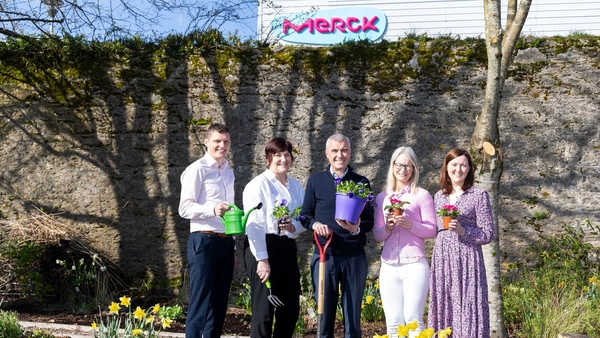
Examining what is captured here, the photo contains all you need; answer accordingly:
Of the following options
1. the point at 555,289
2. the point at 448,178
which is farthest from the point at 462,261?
the point at 555,289

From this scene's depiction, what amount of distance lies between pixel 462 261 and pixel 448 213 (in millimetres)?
372

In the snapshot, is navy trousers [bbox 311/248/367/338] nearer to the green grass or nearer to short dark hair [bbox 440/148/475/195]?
short dark hair [bbox 440/148/475/195]

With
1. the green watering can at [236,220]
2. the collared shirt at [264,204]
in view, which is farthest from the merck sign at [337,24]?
Answer: the green watering can at [236,220]

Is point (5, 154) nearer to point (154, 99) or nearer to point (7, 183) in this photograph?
point (7, 183)

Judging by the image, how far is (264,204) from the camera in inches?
143

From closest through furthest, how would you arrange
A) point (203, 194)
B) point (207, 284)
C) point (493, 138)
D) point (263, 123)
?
point (207, 284)
point (203, 194)
point (493, 138)
point (263, 123)

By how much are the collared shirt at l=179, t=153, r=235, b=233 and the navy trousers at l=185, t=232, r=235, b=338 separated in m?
0.09

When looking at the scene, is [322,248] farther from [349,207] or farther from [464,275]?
[464,275]

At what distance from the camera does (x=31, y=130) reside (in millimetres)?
6504

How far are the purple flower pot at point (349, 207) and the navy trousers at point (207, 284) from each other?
0.94 meters

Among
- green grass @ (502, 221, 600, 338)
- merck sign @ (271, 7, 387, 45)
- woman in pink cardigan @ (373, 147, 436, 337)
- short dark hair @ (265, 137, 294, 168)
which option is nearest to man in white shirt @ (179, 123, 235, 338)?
short dark hair @ (265, 137, 294, 168)

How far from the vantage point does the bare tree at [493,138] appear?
13.9 ft

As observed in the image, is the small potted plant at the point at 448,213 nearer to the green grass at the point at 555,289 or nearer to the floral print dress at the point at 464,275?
the floral print dress at the point at 464,275

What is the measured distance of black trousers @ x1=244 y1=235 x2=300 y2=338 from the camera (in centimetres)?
359
